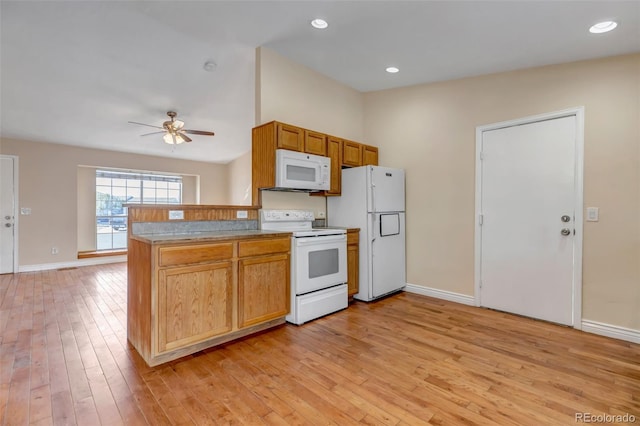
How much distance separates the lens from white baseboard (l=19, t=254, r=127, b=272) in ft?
18.0

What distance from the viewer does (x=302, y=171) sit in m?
3.26

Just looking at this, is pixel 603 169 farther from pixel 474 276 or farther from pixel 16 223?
pixel 16 223

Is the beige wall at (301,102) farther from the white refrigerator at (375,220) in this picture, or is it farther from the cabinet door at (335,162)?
the white refrigerator at (375,220)

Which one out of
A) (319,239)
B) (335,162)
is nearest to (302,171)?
(335,162)

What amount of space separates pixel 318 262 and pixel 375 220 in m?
0.95

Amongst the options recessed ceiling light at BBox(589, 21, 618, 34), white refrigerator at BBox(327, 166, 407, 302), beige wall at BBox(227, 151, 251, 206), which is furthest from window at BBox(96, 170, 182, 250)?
recessed ceiling light at BBox(589, 21, 618, 34)

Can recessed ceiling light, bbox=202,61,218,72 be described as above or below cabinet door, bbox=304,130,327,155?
above

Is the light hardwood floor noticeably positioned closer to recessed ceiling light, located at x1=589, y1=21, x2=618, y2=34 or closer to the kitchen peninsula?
the kitchen peninsula

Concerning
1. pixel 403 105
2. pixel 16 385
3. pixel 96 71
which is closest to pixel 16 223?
pixel 96 71

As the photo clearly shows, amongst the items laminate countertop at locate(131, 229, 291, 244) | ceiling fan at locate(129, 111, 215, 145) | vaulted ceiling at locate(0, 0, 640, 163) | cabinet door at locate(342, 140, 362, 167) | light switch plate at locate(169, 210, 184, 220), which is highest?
vaulted ceiling at locate(0, 0, 640, 163)

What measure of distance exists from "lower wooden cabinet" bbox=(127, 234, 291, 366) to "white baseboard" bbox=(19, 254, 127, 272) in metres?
4.65

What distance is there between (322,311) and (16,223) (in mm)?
5898

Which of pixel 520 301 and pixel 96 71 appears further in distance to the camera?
pixel 96 71

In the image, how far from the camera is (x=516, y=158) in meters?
3.18
